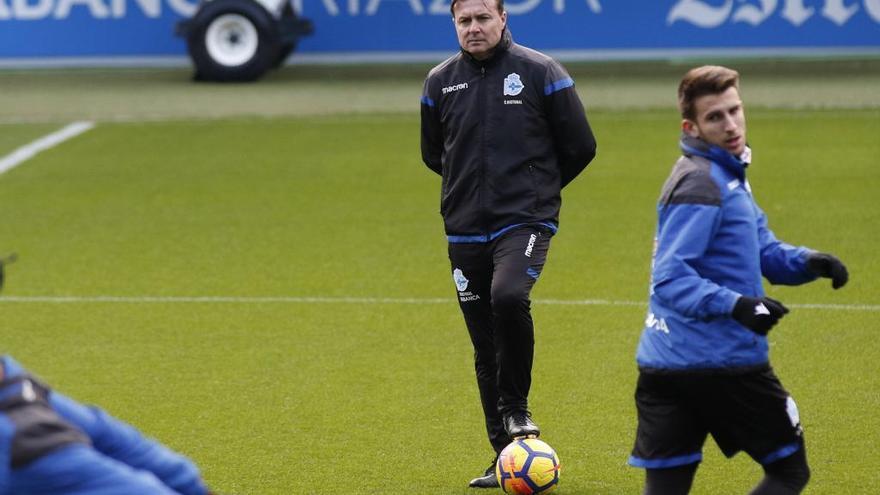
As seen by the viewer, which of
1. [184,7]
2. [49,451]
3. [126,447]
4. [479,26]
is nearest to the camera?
[49,451]

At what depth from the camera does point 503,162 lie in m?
7.34

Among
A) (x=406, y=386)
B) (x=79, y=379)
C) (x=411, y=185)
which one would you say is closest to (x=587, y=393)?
(x=406, y=386)

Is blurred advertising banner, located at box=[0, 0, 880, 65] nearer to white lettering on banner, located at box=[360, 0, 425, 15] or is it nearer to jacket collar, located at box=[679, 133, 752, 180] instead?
white lettering on banner, located at box=[360, 0, 425, 15]

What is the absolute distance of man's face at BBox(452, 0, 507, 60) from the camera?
23.9 feet

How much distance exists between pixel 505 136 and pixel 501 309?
0.80 metres

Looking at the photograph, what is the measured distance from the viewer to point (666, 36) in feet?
68.8

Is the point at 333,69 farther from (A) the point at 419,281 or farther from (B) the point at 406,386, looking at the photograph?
(B) the point at 406,386

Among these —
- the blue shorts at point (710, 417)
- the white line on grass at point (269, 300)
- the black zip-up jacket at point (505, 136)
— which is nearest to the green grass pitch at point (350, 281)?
the white line on grass at point (269, 300)

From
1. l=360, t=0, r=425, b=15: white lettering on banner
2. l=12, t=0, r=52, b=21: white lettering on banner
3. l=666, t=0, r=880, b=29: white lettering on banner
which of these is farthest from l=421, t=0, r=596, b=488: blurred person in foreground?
l=12, t=0, r=52, b=21: white lettering on banner

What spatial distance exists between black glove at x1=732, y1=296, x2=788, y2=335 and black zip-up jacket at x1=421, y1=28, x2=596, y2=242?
6.69 ft

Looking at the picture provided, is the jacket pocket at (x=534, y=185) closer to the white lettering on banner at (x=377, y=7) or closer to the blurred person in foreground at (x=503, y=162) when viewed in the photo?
the blurred person in foreground at (x=503, y=162)

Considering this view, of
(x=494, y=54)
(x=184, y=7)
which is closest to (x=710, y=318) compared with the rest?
(x=494, y=54)

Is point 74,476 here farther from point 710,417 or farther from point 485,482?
point 485,482

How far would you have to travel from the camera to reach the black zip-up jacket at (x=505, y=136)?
734cm
